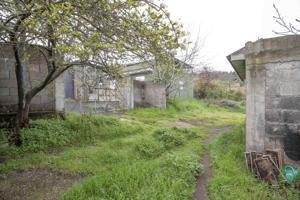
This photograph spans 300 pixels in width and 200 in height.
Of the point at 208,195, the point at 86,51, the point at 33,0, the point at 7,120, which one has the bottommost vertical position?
the point at 208,195

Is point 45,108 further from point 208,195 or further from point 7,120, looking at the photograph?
point 208,195

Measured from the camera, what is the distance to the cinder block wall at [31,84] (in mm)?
7262

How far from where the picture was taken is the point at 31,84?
7.78m

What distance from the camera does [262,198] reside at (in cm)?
400

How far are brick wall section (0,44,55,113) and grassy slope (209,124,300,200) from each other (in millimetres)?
5496

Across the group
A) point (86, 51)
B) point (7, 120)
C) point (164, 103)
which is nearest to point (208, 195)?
point (86, 51)

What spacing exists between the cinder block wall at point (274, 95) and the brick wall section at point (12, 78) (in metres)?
5.74

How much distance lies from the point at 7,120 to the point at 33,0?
191 inches

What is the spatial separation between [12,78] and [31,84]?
55 cm

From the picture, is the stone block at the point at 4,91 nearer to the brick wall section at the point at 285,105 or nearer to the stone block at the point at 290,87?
the brick wall section at the point at 285,105

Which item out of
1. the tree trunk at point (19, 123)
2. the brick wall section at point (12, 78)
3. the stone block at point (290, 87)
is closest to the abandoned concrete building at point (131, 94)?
the brick wall section at point (12, 78)

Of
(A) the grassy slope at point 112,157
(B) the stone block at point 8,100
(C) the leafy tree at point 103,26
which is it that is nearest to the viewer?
(C) the leafy tree at point 103,26

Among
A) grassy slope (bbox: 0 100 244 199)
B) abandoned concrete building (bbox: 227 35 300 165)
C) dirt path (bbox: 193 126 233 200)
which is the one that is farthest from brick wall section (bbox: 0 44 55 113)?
abandoned concrete building (bbox: 227 35 300 165)

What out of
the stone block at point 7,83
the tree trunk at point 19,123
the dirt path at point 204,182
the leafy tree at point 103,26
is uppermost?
the leafy tree at point 103,26
